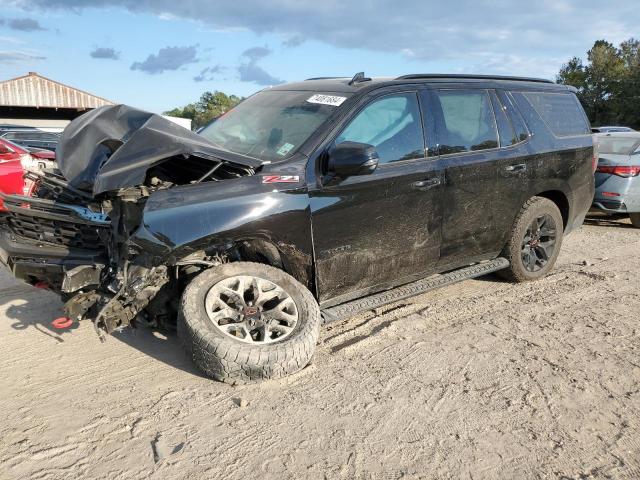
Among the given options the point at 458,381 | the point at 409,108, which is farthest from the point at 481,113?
the point at 458,381

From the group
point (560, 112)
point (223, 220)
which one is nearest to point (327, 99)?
point (223, 220)

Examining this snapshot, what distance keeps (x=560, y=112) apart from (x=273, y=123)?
311cm

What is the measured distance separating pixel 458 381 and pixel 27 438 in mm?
2513

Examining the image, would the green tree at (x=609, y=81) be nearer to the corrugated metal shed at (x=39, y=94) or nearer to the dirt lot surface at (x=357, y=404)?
the corrugated metal shed at (x=39, y=94)

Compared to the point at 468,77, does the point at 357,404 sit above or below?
below

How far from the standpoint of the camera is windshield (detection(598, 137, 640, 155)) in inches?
334

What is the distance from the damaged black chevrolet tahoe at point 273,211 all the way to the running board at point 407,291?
17 mm

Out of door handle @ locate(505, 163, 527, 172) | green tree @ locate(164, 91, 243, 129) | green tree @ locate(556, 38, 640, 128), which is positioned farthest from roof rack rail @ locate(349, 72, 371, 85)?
green tree @ locate(164, 91, 243, 129)

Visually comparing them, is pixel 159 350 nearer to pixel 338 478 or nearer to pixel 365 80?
pixel 338 478

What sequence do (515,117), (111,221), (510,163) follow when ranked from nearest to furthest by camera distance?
1. (111,221)
2. (510,163)
3. (515,117)

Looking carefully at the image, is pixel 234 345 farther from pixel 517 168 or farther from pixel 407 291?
pixel 517 168

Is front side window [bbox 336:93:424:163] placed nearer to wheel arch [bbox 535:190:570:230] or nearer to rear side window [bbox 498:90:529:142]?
rear side window [bbox 498:90:529:142]

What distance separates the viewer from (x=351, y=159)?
11.5 ft

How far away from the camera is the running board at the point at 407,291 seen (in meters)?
3.85
